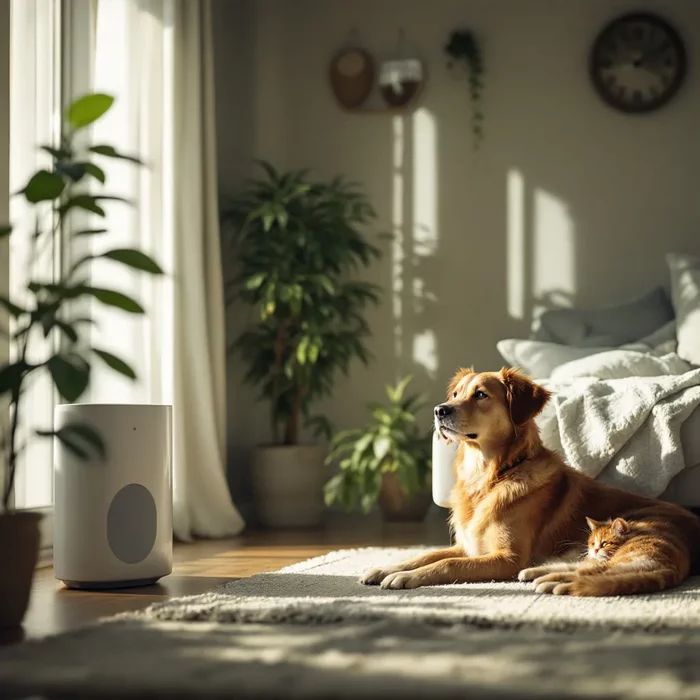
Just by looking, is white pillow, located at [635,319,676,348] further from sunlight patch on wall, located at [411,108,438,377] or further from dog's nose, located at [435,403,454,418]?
dog's nose, located at [435,403,454,418]

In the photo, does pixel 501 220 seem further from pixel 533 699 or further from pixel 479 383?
pixel 533 699

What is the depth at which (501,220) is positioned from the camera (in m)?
4.89

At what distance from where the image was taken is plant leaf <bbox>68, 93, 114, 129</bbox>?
2.11m

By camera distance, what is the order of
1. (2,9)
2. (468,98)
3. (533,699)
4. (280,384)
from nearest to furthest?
1. (533,699)
2. (2,9)
3. (280,384)
4. (468,98)

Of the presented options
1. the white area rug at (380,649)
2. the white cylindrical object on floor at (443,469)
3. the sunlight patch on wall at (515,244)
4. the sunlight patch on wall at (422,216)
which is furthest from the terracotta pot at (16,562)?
the sunlight patch on wall at (515,244)

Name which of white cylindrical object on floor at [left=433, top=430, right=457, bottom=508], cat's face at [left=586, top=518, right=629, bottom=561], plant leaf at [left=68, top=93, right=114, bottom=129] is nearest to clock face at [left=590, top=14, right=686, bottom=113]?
white cylindrical object on floor at [left=433, top=430, right=457, bottom=508]

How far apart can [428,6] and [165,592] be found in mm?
3409

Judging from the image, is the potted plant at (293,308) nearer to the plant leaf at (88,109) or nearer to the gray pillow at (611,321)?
the gray pillow at (611,321)

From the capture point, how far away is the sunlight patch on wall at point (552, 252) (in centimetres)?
480

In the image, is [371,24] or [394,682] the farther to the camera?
[371,24]

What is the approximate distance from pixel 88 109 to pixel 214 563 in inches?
62.8

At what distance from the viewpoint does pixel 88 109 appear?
6.95 ft

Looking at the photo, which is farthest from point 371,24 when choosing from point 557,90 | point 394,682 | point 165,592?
point 394,682

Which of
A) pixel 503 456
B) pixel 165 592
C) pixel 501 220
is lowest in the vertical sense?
pixel 165 592
